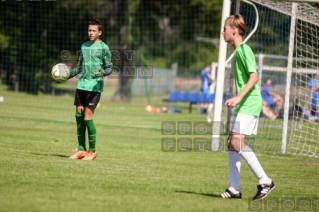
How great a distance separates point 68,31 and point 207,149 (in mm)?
22522

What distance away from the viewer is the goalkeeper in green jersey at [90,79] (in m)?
10.4

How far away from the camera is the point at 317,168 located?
38.1 feet

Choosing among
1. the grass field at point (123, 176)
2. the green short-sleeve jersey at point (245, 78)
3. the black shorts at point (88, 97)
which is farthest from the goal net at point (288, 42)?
the green short-sleeve jersey at point (245, 78)

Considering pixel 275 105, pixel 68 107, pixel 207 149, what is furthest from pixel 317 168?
pixel 68 107

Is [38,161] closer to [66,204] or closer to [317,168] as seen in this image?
[66,204]

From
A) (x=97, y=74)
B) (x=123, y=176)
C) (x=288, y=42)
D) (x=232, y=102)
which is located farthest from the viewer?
(x=288, y=42)

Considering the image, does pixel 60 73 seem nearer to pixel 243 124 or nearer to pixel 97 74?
pixel 97 74

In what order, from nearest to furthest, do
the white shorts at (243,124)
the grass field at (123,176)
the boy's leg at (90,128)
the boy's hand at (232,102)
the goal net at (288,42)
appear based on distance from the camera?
the grass field at (123,176)
the boy's hand at (232,102)
the white shorts at (243,124)
the boy's leg at (90,128)
the goal net at (288,42)

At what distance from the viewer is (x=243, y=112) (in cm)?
747

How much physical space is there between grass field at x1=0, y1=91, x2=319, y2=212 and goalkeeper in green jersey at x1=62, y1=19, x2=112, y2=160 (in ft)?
1.40

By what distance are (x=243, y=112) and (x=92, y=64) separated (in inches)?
141

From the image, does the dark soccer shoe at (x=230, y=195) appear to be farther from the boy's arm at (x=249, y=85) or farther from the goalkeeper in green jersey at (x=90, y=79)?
the goalkeeper in green jersey at (x=90, y=79)

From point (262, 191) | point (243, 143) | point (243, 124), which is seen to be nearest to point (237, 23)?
point (243, 124)

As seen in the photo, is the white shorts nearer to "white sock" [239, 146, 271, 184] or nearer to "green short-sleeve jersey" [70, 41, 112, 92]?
"white sock" [239, 146, 271, 184]
